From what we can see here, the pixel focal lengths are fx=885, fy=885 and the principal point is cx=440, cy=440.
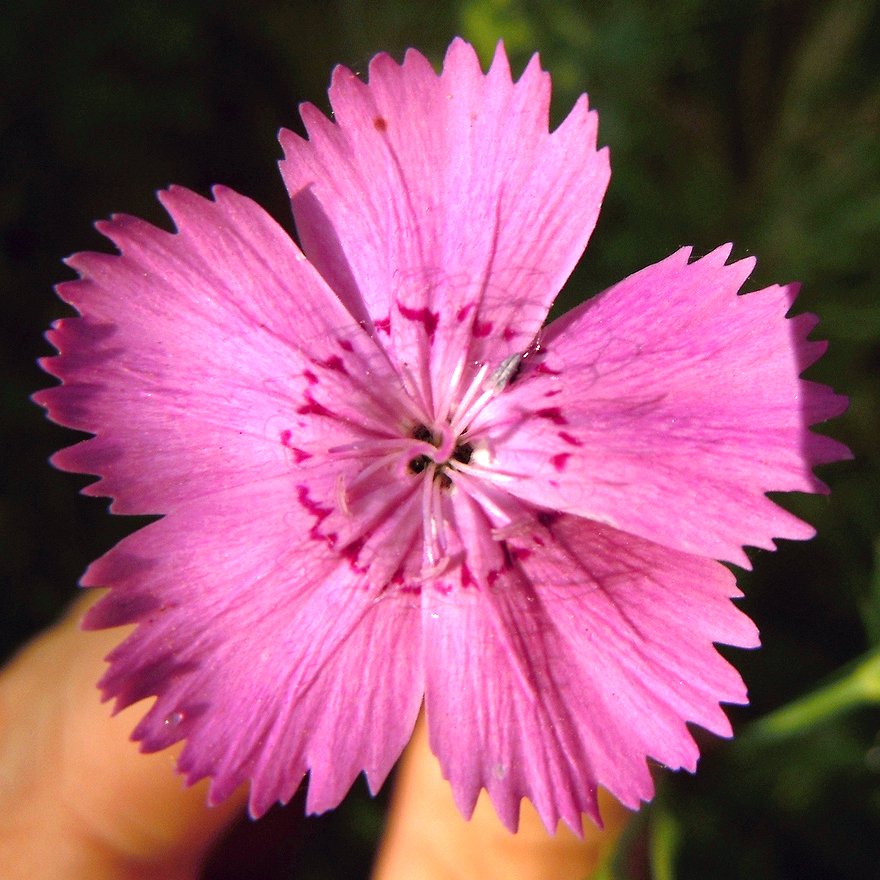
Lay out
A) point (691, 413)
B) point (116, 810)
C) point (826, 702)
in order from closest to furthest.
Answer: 1. point (691, 413)
2. point (826, 702)
3. point (116, 810)

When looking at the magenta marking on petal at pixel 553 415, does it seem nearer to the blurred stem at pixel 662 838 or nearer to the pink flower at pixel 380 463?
the pink flower at pixel 380 463

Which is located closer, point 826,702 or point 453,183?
point 453,183

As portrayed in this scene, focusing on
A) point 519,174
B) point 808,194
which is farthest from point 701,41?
point 519,174

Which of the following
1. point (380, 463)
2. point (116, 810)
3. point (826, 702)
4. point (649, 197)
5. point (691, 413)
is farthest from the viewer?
point (649, 197)

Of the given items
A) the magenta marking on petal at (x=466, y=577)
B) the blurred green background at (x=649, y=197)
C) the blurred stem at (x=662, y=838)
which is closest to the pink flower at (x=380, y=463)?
the magenta marking on petal at (x=466, y=577)

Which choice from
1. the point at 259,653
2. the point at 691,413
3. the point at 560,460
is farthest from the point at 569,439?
the point at 259,653

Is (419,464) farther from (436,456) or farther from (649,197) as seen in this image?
(649,197)
